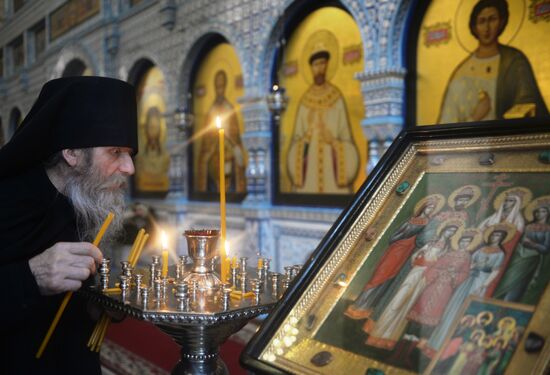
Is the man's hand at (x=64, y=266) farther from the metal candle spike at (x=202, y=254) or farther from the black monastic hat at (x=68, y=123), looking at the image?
the black monastic hat at (x=68, y=123)

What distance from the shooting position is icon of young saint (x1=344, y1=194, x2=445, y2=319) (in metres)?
0.91

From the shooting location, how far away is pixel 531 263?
0.77m

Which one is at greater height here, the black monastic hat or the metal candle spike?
the black monastic hat

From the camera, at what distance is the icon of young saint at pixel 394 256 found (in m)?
0.91

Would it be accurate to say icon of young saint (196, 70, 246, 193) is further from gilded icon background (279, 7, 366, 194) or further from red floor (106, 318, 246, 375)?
red floor (106, 318, 246, 375)

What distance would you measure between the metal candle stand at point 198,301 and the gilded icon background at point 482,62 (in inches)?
98.1

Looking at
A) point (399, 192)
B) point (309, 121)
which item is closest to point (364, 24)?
point (309, 121)

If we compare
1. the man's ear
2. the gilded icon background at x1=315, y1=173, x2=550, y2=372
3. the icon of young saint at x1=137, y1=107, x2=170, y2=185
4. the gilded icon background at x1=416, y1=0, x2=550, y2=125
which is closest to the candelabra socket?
the gilded icon background at x1=315, y1=173, x2=550, y2=372

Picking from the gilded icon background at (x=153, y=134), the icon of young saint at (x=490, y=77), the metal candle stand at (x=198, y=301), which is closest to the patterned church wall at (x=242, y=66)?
the gilded icon background at (x=153, y=134)

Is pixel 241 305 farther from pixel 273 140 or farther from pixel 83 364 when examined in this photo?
pixel 273 140

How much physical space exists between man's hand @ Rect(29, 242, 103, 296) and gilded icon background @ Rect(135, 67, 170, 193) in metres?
6.20

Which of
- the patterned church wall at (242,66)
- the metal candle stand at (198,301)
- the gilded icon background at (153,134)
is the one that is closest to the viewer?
the metal candle stand at (198,301)

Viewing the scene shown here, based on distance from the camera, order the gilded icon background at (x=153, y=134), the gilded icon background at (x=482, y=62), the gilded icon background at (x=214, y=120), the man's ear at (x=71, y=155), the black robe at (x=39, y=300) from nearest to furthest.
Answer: the black robe at (x=39, y=300) < the man's ear at (x=71, y=155) < the gilded icon background at (x=482, y=62) < the gilded icon background at (x=214, y=120) < the gilded icon background at (x=153, y=134)

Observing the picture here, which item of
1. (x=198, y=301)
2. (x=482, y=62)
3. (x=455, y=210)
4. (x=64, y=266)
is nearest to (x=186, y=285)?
(x=198, y=301)
